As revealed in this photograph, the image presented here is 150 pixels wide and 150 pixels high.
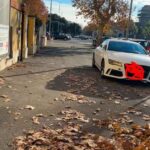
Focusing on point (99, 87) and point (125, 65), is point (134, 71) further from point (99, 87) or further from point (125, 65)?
point (99, 87)

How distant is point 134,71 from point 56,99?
4.31 meters

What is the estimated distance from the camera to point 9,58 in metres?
16.1

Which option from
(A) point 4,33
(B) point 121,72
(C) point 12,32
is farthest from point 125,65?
(C) point 12,32

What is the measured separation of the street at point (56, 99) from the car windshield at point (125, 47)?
133cm

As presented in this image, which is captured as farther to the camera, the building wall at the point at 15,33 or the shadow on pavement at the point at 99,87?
the building wall at the point at 15,33

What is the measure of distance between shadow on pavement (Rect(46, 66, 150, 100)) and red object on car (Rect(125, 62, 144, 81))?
0.31m

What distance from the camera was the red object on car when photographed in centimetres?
1305

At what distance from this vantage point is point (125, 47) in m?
15.3

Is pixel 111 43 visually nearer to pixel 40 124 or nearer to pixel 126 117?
pixel 126 117

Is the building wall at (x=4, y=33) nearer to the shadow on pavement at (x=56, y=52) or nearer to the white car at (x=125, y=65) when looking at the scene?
the white car at (x=125, y=65)

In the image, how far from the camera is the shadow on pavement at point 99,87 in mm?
11008

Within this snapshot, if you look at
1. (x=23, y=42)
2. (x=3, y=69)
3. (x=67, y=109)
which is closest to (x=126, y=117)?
(x=67, y=109)

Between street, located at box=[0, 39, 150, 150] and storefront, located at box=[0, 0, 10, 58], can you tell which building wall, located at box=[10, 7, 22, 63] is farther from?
street, located at box=[0, 39, 150, 150]

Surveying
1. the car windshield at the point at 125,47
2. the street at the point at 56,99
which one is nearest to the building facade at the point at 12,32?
the street at the point at 56,99
